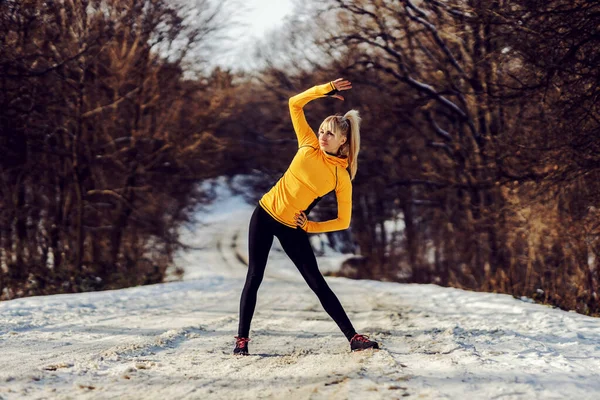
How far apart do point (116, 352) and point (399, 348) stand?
2362mm

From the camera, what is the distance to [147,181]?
21422 mm

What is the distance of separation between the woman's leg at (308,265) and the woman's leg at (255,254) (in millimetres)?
128

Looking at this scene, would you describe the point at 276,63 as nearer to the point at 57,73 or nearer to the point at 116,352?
the point at 57,73

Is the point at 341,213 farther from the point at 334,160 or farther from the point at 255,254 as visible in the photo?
the point at 255,254

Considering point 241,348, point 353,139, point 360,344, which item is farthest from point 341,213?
point 241,348

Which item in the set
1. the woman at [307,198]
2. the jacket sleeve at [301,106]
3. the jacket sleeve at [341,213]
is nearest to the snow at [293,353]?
the woman at [307,198]

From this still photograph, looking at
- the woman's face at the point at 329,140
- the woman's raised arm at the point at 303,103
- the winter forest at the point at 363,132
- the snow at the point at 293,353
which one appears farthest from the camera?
the winter forest at the point at 363,132

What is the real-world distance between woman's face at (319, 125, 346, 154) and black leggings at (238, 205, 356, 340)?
0.72m

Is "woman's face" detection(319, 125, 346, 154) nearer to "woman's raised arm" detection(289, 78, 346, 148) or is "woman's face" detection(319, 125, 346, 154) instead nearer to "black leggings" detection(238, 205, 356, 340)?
"woman's raised arm" detection(289, 78, 346, 148)

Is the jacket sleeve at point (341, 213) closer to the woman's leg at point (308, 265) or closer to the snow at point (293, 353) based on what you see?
the woman's leg at point (308, 265)

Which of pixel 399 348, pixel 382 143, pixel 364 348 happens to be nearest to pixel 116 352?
pixel 364 348

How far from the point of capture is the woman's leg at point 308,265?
505 cm

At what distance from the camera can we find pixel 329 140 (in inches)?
194

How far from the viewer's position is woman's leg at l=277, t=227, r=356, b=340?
5051 millimetres
